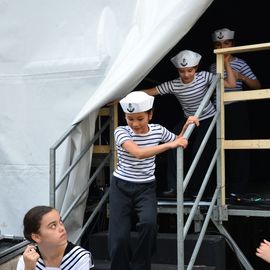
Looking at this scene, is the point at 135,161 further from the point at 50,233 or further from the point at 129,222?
the point at 50,233

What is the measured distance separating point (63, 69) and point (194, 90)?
3.89 ft

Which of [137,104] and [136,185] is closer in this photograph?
[137,104]

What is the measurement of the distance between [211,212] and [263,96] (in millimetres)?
1040

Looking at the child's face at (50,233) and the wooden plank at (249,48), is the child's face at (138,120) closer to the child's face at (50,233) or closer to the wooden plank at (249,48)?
the wooden plank at (249,48)

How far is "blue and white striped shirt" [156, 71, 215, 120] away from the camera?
468 cm

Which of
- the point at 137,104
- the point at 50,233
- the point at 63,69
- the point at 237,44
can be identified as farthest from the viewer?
the point at 237,44

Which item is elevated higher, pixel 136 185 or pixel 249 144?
pixel 249 144

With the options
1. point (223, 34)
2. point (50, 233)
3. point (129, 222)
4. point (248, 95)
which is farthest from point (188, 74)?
point (50, 233)

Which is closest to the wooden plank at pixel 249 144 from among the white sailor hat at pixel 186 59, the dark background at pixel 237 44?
the white sailor hat at pixel 186 59

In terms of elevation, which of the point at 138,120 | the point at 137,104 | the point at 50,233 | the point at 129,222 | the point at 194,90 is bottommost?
the point at 129,222

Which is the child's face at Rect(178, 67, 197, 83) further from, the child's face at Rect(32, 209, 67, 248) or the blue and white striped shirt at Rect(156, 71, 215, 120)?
the child's face at Rect(32, 209, 67, 248)

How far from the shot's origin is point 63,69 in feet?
15.4

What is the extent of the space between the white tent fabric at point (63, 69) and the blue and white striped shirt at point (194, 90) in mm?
482

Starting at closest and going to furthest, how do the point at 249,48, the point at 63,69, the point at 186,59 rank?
the point at 249,48 < the point at 186,59 < the point at 63,69
